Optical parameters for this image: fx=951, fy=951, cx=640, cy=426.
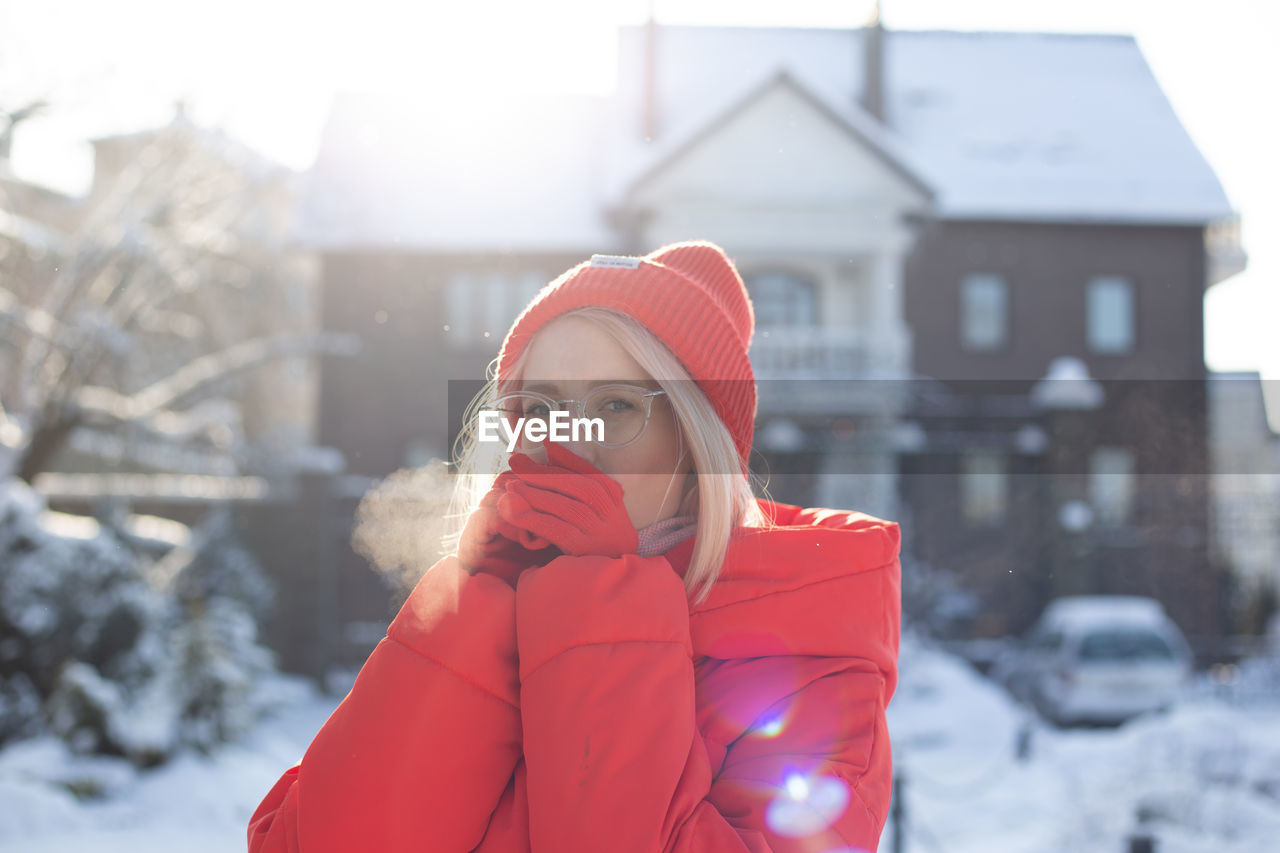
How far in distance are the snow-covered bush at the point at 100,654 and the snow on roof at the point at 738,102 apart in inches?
281

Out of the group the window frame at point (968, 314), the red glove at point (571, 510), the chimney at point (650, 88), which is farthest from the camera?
the window frame at point (968, 314)

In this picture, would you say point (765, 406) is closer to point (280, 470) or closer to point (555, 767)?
point (280, 470)

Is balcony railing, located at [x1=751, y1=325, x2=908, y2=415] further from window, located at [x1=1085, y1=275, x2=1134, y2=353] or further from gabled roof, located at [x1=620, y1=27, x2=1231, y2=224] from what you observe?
window, located at [x1=1085, y1=275, x2=1134, y2=353]

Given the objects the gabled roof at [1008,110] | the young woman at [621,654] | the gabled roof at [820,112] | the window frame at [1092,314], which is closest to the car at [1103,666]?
the gabled roof at [820,112]

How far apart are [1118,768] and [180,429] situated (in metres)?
8.30

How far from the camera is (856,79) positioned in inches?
616

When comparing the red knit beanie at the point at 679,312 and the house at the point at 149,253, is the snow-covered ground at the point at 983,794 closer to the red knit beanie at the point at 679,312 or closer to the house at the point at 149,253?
the red knit beanie at the point at 679,312

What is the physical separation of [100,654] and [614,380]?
5765mm

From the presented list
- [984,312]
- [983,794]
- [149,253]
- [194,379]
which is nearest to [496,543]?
[983,794]

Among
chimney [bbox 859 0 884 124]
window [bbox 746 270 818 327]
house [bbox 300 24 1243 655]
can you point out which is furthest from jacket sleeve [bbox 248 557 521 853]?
chimney [bbox 859 0 884 124]

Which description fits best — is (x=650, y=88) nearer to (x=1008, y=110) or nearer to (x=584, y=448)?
(x=1008, y=110)

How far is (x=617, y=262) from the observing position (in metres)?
1.43

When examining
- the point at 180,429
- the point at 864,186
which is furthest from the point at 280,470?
the point at 864,186

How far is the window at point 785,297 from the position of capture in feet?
43.6
